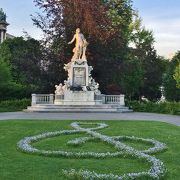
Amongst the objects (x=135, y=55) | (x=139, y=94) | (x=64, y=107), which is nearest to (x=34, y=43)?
(x=64, y=107)

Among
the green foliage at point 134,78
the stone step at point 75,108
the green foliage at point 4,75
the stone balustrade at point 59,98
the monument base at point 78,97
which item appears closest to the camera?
the stone step at point 75,108

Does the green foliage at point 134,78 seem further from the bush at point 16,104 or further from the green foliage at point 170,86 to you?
the bush at point 16,104

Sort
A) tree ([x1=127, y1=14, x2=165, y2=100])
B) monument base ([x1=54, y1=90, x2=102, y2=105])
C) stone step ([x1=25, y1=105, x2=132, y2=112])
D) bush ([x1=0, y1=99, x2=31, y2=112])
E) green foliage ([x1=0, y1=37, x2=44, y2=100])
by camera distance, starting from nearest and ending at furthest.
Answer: stone step ([x1=25, y1=105, x2=132, y2=112]) → monument base ([x1=54, y1=90, x2=102, y2=105]) → bush ([x1=0, y1=99, x2=31, y2=112]) → green foliage ([x1=0, y1=37, x2=44, y2=100]) → tree ([x1=127, y1=14, x2=165, y2=100])

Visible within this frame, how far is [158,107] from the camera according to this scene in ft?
118

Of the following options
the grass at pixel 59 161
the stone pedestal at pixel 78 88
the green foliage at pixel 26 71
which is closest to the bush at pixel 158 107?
the stone pedestal at pixel 78 88

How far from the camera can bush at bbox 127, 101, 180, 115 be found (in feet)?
113

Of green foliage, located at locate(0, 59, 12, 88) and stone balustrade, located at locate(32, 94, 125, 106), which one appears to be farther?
green foliage, located at locate(0, 59, 12, 88)

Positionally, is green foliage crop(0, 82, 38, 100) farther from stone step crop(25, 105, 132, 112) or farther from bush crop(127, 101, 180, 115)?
stone step crop(25, 105, 132, 112)

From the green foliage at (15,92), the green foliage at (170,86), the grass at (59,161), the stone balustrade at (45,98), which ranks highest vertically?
the green foliage at (170,86)

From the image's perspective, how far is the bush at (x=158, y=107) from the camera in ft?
113

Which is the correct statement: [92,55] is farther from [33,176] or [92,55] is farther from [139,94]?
[33,176]

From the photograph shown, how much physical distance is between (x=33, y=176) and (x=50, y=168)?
80 centimetres

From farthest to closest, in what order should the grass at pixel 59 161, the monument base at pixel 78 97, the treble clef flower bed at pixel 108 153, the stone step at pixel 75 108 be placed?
1. the monument base at pixel 78 97
2. the stone step at pixel 75 108
3. the grass at pixel 59 161
4. the treble clef flower bed at pixel 108 153

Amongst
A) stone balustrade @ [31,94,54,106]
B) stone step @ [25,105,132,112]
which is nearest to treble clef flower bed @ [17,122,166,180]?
stone step @ [25,105,132,112]
